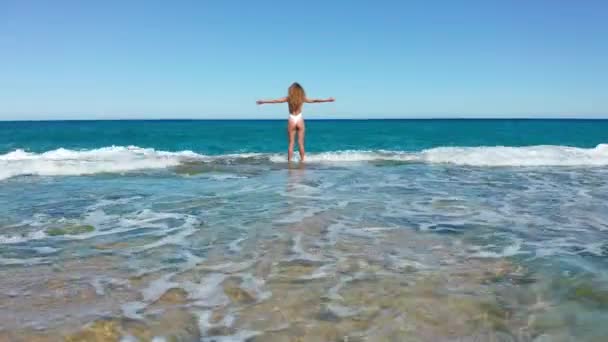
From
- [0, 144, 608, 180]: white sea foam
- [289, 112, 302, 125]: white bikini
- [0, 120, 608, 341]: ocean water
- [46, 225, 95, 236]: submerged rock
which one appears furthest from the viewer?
[289, 112, 302, 125]: white bikini

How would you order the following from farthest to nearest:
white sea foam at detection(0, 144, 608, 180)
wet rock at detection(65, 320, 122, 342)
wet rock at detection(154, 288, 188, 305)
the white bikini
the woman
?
the white bikini < the woman < white sea foam at detection(0, 144, 608, 180) < wet rock at detection(154, 288, 188, 305) < wet rock at detection(65, 320, 122, 342)

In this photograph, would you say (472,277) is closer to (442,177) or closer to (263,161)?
(442,177)

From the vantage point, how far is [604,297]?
3225mm

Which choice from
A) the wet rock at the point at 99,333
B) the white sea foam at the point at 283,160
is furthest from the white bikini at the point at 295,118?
the wet rock at the point at 99,333

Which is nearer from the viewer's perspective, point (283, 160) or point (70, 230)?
point (70, 230)

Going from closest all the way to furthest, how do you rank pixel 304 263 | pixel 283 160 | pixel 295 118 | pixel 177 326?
pixel 177 326 < pixel 304 263 < pixel 295 118 < pixel 283 160

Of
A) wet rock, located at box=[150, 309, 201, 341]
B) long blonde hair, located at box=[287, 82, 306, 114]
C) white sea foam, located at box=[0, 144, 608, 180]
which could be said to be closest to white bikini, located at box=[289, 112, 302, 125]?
long blonde hair, located at box=[287, 82, 306, 114]

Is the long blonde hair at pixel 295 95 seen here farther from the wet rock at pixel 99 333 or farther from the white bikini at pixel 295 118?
the wet rock at pixel 99 333

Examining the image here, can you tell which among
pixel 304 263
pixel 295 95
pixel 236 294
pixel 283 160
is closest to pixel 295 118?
pixel 295 95

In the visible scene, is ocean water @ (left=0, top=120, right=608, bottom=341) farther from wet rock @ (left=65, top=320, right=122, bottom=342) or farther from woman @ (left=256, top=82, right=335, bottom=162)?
woman @ (left=256, top=82, right=335, bottom=162)

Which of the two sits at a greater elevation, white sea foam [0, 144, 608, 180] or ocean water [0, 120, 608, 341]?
white sea foam [0, 144, 608, 180]

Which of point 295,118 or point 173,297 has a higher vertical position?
point 295,118

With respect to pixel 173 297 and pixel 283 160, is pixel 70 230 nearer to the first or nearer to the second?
pixel 173 297

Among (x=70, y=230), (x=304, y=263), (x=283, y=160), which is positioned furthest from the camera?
(x=283, y=160)
